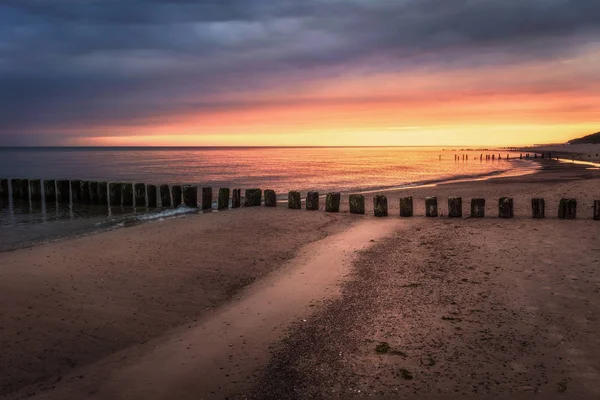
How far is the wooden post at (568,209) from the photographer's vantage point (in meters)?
13.4

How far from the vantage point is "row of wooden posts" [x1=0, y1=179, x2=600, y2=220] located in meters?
14.2

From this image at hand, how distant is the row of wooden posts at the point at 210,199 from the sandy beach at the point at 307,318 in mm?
2588

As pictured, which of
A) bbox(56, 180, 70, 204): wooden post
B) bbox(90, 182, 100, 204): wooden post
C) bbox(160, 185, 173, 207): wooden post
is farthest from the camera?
bbox(56, 180, 70, 204): wooden post

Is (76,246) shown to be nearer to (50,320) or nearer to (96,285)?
(96,285)

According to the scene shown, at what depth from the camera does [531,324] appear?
5699 millimetres

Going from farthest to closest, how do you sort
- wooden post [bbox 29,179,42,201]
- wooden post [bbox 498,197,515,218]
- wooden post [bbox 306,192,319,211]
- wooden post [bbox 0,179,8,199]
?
wooden post [bbox 0,179,8,199] < wooden post [bbox 29,179,42,201] < wooden post [bbox 306,192,319,211] < wooden post [bbox 498,197,515,218]

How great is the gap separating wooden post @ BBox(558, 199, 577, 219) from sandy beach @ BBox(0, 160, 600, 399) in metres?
2.17

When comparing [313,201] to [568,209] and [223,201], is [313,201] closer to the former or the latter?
[223,201]

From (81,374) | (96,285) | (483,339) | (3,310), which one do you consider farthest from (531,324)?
(3,310)

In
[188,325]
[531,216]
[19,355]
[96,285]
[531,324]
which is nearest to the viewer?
[19,355]

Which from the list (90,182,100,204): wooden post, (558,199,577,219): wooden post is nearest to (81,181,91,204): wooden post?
(90,182,100,204): wooden post

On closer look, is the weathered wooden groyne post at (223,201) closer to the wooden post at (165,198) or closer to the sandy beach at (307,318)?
the wooden post at (165,198)

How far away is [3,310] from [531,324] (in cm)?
767

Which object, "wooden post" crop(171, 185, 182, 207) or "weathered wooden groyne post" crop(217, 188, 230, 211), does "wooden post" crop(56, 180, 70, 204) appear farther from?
"weathered wooden groyne post" crop(217, 188, 230, 211)
